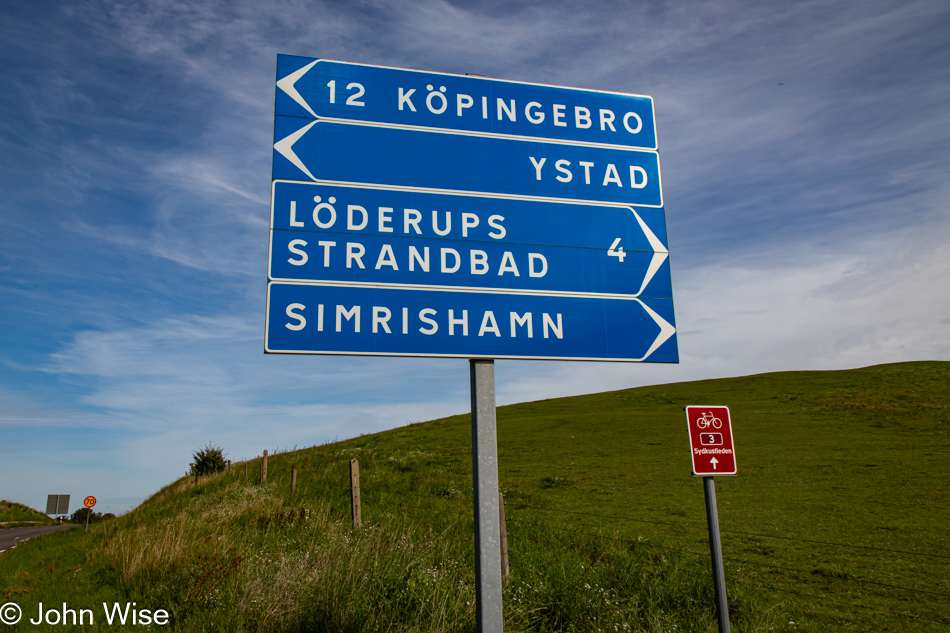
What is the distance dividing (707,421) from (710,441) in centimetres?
18

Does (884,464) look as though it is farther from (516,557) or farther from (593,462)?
(516,557)

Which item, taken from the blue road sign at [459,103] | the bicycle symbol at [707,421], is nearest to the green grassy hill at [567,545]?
the bicycle symbol at [707,421]

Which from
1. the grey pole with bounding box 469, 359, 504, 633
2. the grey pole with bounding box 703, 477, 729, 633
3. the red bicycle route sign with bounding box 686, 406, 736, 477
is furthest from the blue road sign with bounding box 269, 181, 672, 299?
the grey pole with bounding box 703, 477, 729, 633

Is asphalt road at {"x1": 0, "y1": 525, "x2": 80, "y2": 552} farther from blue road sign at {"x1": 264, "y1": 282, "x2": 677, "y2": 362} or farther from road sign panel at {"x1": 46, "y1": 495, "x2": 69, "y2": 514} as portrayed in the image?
blue road sign at {"x1": 264, "y1": 282, "x2": 677, "y2": 362}

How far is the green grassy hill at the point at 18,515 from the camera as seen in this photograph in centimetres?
5241

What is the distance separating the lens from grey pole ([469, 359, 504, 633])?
4.01 m

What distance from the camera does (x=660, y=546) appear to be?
1269 cm

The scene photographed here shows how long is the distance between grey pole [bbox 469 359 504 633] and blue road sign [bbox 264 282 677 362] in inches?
11.3

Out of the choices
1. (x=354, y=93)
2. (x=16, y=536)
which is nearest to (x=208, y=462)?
(x=16, y=536)

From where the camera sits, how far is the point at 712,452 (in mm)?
5266

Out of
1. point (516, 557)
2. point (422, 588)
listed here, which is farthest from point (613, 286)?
point (516, 557)

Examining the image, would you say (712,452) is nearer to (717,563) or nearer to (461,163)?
(717,563)

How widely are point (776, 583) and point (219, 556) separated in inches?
391

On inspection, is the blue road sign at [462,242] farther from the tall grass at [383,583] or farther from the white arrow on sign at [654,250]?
the tall grass at [383,583]
